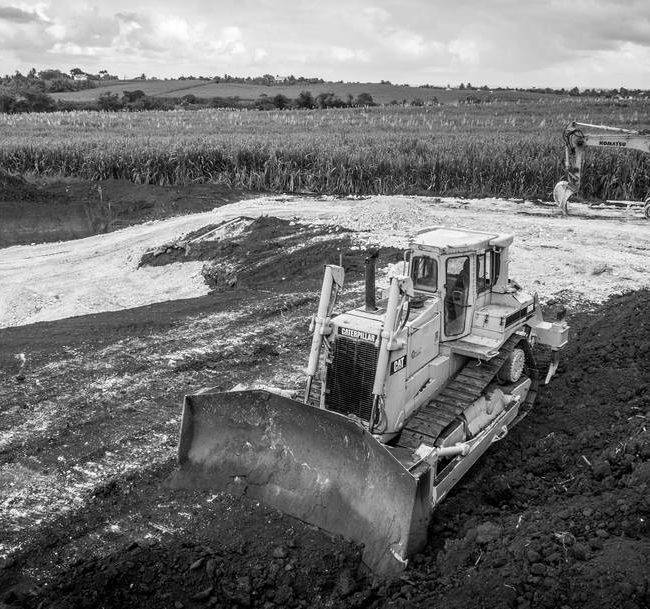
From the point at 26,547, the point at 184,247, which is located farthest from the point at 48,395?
the point at 184,247

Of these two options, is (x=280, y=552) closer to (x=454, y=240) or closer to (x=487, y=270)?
(x=454, y=240)

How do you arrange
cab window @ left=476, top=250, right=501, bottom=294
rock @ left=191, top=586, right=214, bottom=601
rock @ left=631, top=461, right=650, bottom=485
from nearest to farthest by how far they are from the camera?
rock @ left=191, top=586, right=214, bottom=601 < rock @ left=631, top=461, right=650, bottom=485 < cab window @ left=476, top=250, right=501, bottom=294

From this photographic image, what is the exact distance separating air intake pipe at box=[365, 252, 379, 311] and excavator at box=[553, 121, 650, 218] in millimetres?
12159

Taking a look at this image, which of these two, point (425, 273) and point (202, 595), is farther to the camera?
point (425, 273)

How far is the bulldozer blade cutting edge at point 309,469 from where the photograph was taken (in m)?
6.07

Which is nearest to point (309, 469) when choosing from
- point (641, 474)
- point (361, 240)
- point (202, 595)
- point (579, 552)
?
point (202, 595)

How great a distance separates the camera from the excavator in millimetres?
16656

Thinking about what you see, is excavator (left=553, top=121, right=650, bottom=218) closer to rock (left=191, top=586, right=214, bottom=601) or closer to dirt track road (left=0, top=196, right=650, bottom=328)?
dirt track road (left=0, top=196, right=650, bottom=328)

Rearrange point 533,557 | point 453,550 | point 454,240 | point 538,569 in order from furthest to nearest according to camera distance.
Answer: point 454,240, point 453,550, point 533,557, point 538,569

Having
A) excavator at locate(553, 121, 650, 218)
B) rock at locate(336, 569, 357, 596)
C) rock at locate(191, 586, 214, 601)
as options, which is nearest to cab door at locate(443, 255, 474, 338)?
rock at locate(336, 569, 357, 596)

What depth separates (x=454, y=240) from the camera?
25.9ft

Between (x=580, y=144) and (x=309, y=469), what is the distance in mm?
13965

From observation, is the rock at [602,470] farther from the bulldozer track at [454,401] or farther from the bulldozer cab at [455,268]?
the bulldozer cab at [455,268]

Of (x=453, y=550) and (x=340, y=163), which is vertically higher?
(x=340, y=163)
